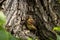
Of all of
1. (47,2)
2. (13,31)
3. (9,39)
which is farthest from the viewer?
(47,2)

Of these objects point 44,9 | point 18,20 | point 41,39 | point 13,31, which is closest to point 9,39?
point 13,31

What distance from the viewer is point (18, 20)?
192cm

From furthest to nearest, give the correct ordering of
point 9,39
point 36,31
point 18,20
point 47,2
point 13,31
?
point 47,2
point 36,31
point 18,20
point 13,31
point 9,39

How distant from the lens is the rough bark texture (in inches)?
72.7

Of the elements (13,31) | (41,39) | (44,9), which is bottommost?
(41,39)

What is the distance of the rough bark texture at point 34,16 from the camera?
185cm

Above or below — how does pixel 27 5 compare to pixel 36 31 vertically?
above

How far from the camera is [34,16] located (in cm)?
209

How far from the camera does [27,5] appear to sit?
2.04 meters

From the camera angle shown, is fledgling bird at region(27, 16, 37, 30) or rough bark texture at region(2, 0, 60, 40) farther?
fledgling bird at region(27, 16, 37, 30)

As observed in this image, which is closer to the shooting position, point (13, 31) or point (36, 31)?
point (13, 31)

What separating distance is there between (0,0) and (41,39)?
23.8 inches

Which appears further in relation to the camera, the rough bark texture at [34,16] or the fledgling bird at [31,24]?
the fledgling bird at [31,24]

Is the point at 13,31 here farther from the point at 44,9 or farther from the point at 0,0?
the point at 44,9
